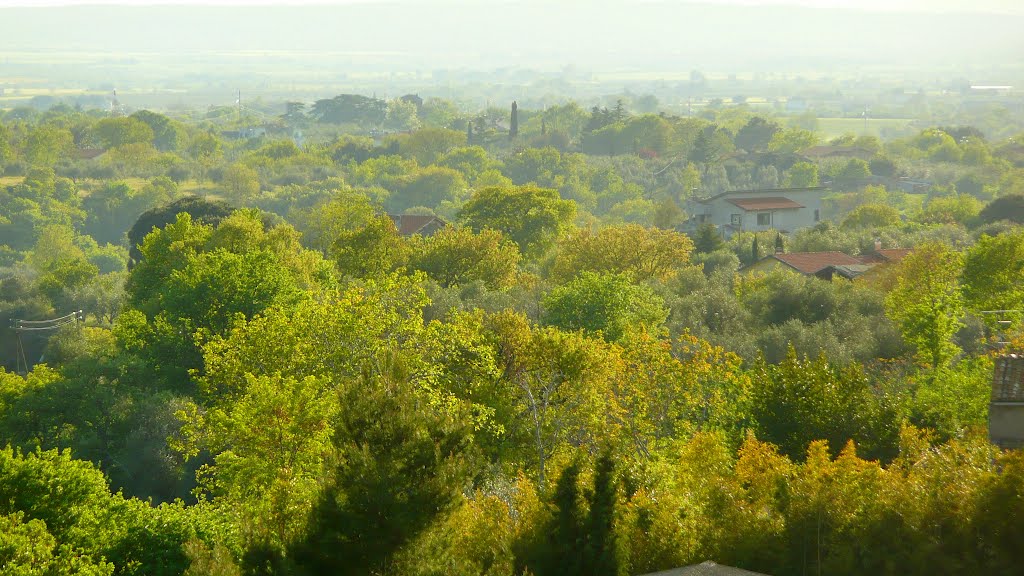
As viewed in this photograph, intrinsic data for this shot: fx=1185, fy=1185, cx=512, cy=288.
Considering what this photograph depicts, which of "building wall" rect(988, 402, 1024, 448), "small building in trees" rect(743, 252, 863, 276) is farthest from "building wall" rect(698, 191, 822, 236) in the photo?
"building wall" rect(988, 402, 1024, 448)

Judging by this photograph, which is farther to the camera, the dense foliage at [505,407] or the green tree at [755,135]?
the green tree at [755,135]

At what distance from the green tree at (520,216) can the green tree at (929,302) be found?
1896cm

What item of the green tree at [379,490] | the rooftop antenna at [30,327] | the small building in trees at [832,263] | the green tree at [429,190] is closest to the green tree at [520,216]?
the small building in trees at [832,263]

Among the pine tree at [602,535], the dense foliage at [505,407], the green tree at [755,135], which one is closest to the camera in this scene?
the pine tree at [602,535]

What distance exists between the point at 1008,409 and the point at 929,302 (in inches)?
405

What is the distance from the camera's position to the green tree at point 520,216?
53500mm

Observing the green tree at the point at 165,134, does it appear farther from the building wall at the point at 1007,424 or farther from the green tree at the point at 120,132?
the building wall at the point at 1007,424

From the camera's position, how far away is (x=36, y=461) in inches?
680

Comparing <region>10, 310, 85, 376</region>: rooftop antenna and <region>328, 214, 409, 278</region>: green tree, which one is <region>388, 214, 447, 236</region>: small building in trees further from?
<region>328, 214, 409, 278</region>: green tree

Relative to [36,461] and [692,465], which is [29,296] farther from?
[692,465]

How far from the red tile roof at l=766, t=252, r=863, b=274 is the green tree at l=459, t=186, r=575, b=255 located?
11.2 metres

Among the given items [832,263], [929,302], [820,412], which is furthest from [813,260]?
[820,412]

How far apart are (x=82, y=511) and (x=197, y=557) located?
2.81m

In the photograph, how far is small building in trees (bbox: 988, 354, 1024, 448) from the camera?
18.1 meters
